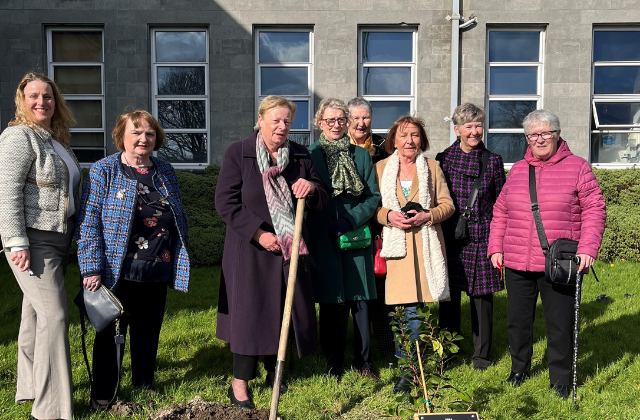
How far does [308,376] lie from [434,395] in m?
1.50

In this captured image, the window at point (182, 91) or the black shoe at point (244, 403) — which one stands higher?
the window at point (182, 91)

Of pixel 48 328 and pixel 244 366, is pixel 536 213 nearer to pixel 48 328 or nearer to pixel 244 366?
pixel 244 366

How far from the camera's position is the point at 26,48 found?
10.7 metres

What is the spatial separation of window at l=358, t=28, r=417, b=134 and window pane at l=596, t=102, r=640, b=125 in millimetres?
3716

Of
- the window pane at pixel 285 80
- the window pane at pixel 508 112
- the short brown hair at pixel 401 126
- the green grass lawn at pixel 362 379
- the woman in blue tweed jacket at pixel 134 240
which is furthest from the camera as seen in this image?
the window pane at pixel 508 112

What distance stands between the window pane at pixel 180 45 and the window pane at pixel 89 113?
1552 mm

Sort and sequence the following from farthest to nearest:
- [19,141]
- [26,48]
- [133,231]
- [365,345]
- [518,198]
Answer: [26,48] < [365,345] < [518,198] < [133,231] < [19,141]

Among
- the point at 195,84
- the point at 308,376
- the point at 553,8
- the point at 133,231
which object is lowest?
the point at 308,376

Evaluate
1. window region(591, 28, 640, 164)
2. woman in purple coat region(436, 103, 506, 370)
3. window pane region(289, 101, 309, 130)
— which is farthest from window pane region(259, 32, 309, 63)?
woman in purple coat region(436, 103, 506, 370)

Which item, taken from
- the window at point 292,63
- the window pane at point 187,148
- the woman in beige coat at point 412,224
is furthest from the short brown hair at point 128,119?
the window pane at point 187,148

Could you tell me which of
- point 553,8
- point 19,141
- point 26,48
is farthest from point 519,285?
point 26,48

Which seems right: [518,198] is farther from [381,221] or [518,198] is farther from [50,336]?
[50,336]

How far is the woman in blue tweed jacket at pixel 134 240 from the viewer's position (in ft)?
12.9

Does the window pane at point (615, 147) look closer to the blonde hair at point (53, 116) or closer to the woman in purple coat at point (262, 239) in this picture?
the woman in purple coat at point (262, 239)
